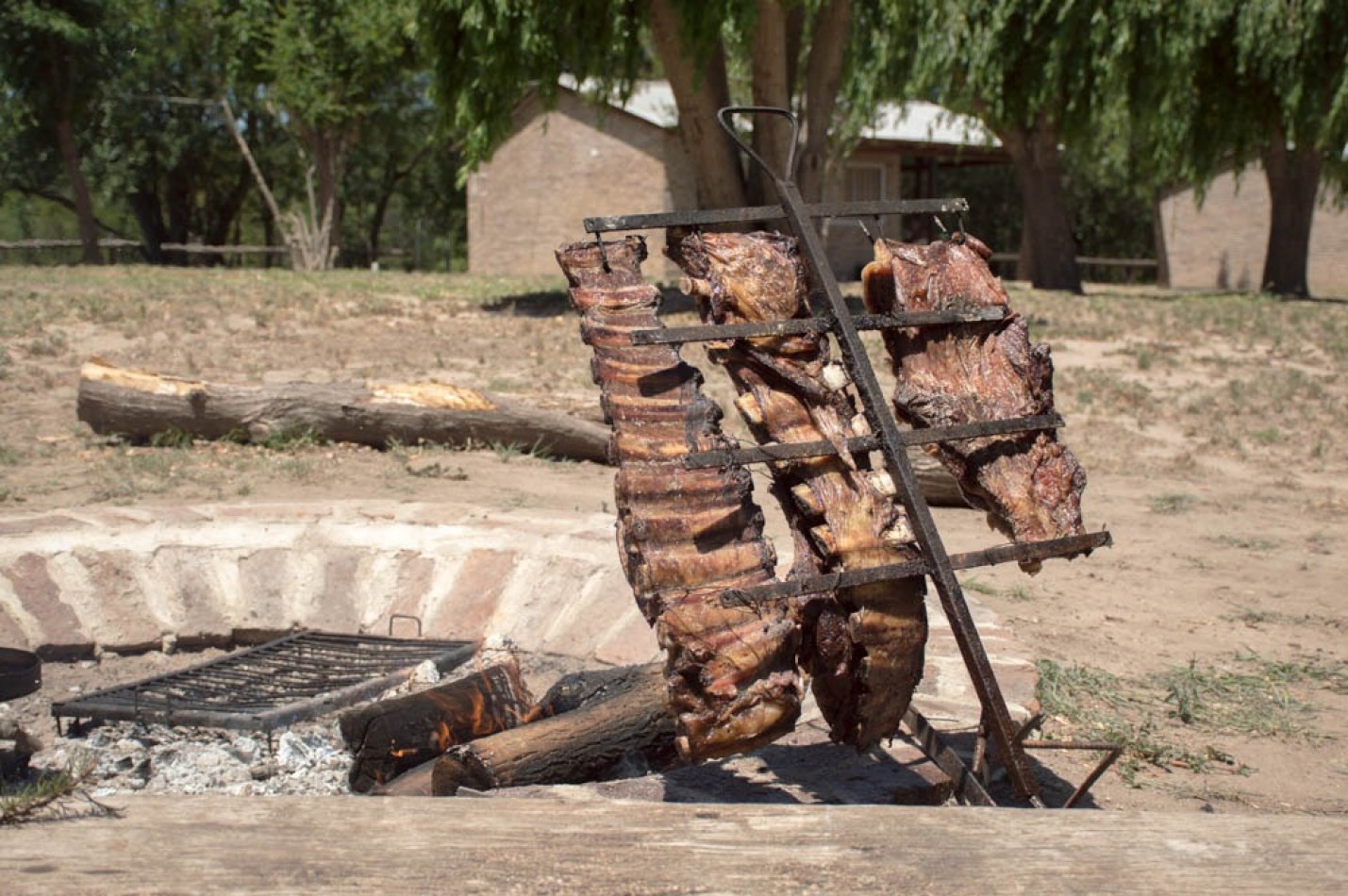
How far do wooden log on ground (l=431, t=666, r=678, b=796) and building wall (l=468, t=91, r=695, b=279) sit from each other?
17.5 meters

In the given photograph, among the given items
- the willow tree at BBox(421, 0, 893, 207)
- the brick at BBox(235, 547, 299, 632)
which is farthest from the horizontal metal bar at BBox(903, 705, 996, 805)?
the willow tree at BBox(421, 0, 893, 207)

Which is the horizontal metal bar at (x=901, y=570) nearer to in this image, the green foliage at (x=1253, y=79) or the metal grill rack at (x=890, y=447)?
the metal grill rack at (x=890, y=447)

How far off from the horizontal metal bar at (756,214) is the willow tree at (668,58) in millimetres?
9511

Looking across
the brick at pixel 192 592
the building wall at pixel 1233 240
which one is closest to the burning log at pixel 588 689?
the brick at pixel 192 592

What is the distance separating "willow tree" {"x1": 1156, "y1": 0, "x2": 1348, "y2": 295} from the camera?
15250mm

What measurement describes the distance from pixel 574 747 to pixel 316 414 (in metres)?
4.65

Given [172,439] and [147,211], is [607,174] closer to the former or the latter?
[147,211]

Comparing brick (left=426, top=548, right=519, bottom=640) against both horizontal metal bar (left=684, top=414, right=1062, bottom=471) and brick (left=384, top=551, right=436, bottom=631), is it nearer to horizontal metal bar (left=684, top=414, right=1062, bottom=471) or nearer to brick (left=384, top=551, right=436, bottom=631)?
brick (left=384, top=551, right=436, bottom=631)

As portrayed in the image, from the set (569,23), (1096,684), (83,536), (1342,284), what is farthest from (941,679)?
(1342,284)

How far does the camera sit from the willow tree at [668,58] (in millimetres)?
12094

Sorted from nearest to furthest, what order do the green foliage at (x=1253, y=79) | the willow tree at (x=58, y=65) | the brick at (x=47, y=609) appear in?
1. the brick at (x=47, y=609)
2. the green foliage at (x=1253, y=79)
3. the willow tree at (x=58, y=65)

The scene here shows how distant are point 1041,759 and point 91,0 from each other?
22.0m

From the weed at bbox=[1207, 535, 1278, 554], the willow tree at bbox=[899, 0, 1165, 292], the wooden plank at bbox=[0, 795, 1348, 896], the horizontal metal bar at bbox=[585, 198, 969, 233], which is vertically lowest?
the weed at bbox=[1207, 535, 1278, 554]

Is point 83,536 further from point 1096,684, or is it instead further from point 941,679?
point 1096,684
